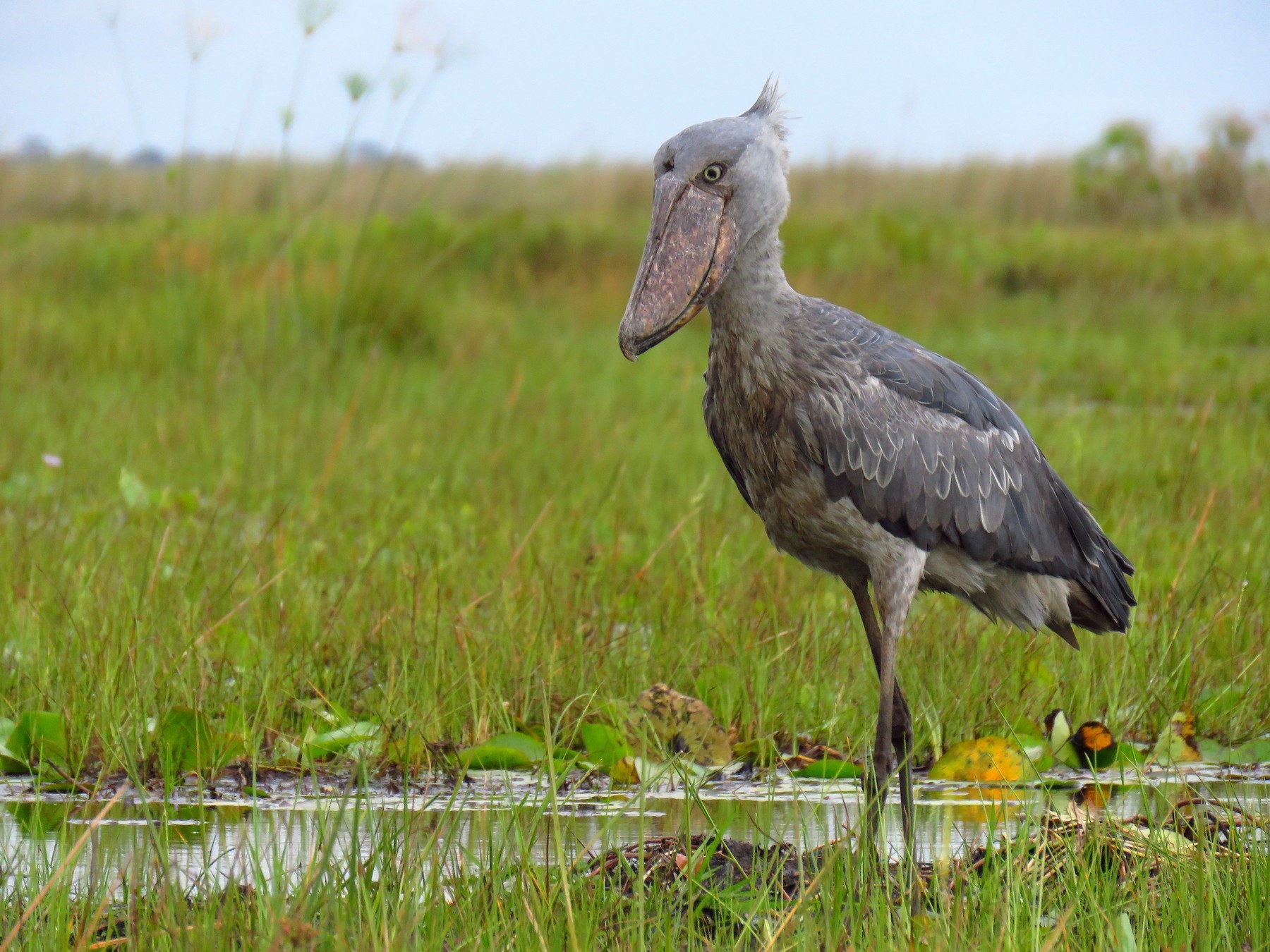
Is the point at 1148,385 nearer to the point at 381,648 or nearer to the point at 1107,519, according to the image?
the point at 1107,519

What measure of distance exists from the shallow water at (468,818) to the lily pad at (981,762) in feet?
0.13

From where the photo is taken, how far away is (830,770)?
3.03 m

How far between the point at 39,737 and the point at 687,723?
1.31 metres

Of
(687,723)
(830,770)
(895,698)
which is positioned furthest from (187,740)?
(895,698)

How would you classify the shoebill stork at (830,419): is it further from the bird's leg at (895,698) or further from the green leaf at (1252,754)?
the green leaf at (1252,754)

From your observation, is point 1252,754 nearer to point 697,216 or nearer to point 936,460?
point 936,460

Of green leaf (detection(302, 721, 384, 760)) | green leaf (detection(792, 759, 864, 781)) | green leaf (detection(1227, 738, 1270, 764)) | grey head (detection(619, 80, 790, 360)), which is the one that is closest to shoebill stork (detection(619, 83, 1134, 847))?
grey head (detection(619, 80, 790, 360))

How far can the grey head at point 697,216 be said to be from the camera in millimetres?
2525

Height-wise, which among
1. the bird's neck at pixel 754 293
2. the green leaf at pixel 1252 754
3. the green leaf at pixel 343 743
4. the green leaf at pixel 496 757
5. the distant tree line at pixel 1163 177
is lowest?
the green leaf at pixel 1252 754

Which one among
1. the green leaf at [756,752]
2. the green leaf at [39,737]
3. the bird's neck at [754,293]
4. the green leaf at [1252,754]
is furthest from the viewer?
the green leaf at [1252,754]

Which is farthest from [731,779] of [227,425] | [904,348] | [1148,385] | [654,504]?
[1148,385]

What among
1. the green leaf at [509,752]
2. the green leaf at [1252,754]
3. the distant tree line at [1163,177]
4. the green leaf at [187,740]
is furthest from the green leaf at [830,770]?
the distant tree line at [1163,177]

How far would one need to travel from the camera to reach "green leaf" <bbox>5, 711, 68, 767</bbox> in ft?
9.36

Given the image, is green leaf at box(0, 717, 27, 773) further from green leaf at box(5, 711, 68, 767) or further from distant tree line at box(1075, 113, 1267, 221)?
distant tree line at box(1075, 113, 1267, 221)
